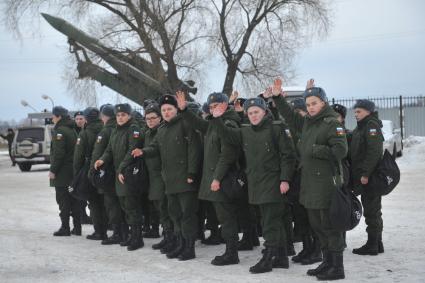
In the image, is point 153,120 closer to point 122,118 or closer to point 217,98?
point 122,118

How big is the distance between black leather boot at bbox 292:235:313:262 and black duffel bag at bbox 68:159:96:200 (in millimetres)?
3043

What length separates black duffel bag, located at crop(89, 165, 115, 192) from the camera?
786cm

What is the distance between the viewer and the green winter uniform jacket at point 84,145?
27.8 ft

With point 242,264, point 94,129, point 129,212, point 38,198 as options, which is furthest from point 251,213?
point 38,198

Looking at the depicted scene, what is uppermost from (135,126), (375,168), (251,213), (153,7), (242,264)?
(153,7)

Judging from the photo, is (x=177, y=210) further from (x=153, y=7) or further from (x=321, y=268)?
(x=153, y=7)

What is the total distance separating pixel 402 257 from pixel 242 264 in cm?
170

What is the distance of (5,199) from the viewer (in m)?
13.5

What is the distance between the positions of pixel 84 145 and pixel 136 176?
135 centimetres

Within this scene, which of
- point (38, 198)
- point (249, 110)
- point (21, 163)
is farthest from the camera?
point (21, 163)

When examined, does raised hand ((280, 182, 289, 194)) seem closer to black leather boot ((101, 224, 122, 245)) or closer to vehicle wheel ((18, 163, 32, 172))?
black leather boot ((101, 224, 122, 245))

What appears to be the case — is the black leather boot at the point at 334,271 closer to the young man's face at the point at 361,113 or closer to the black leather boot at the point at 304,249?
the black leather boot at the point at 304,249

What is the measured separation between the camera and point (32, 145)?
22.2 metres

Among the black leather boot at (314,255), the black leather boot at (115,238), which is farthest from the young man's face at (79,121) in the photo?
the black leather boot at (314,255)
